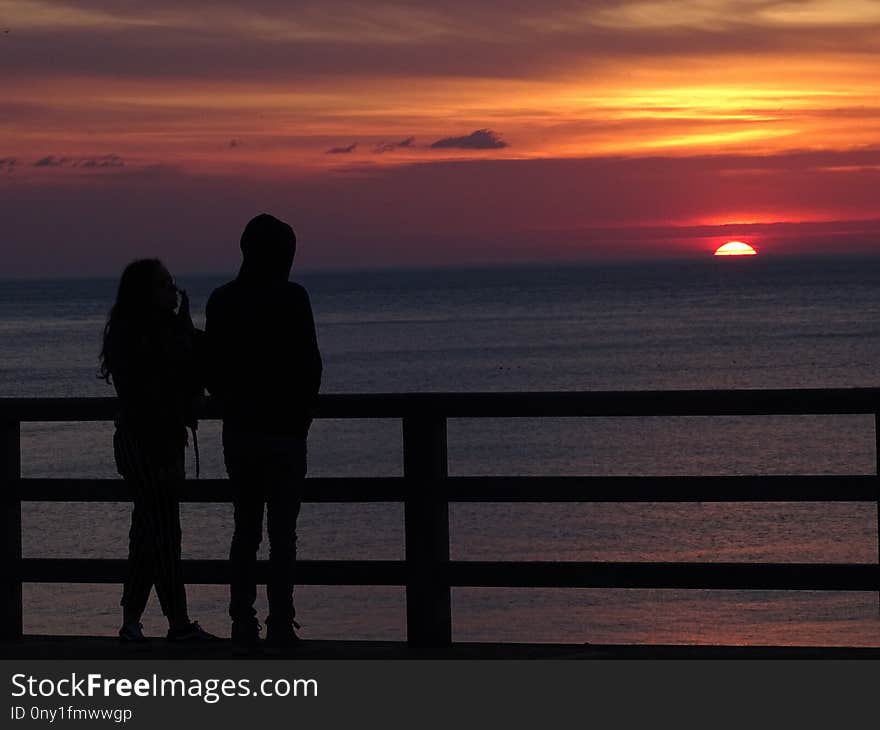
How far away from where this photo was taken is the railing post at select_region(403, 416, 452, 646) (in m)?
6.93

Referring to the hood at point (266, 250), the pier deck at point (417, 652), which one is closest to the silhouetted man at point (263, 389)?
the hood at point (266, 250)

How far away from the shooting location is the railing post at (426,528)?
693 cm

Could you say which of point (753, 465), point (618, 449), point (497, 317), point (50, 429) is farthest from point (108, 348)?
point (497, 317)

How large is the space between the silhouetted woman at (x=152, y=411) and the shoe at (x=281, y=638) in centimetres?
47

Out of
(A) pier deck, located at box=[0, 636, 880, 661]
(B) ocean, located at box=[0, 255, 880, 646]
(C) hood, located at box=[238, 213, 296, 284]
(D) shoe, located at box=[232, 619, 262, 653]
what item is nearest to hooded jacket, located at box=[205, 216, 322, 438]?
(C) hood, located at box=[238, 213, 296, 284]

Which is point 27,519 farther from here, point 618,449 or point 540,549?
point 618,449

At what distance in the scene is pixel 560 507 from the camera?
77.8 ft

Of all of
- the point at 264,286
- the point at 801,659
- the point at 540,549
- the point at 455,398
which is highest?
the point at 264,286

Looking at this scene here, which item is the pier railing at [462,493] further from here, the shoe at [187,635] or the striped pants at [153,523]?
the shoe at [187,635]

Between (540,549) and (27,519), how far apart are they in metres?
7.11

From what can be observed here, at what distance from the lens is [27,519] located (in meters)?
22.3

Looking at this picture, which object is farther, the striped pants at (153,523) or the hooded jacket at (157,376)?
the striped pants at (153,523)

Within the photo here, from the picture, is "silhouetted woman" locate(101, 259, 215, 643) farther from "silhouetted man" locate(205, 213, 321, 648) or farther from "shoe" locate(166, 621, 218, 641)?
"silhouetted man" locate(205, 213, 321, 648)

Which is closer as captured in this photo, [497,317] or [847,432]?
[847,432]
